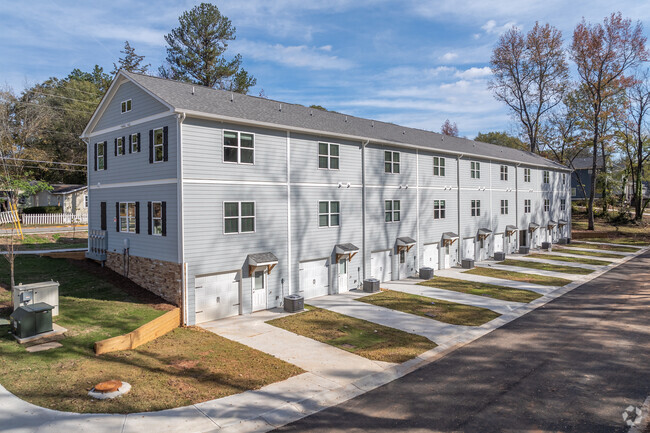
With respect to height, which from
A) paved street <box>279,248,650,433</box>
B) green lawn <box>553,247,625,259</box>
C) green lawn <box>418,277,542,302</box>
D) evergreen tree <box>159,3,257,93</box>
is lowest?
paved street <box>279,248,650,433</box>

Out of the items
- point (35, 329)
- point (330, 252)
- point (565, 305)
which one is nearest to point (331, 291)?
point (330, 252)

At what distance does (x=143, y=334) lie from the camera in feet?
42.3

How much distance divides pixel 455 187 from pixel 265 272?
18166 millimetres

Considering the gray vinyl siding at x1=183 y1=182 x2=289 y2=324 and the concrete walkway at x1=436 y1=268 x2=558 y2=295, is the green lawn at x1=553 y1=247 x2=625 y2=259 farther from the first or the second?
the gray vinyl siding at x1=183 y1=182 x2=289 y2=324

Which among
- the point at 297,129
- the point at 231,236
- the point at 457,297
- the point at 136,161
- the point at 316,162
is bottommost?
the point at 457,297

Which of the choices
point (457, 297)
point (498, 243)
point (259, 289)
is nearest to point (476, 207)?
point (498, 243)

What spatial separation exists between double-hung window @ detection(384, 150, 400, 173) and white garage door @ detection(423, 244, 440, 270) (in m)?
6.21

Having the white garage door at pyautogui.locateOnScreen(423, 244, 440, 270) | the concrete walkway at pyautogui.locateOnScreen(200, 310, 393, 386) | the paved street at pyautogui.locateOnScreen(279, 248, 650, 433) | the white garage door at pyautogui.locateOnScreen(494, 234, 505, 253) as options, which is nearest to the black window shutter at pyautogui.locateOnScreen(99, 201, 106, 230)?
the concrete walkway at pyautogui.locateOnScreen(200, 310, 393, 386)

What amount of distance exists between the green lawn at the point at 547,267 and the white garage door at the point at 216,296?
22.7 m

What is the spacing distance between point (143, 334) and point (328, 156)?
41.1 feet

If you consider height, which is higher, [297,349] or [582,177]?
[582,177]

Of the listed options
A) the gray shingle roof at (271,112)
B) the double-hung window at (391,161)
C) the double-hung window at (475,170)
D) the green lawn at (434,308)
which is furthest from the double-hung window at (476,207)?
the green lawn at (434,308)

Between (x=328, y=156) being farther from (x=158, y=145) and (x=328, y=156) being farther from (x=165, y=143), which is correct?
(x=158, y=145)

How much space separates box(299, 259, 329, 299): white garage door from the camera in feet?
66.1
